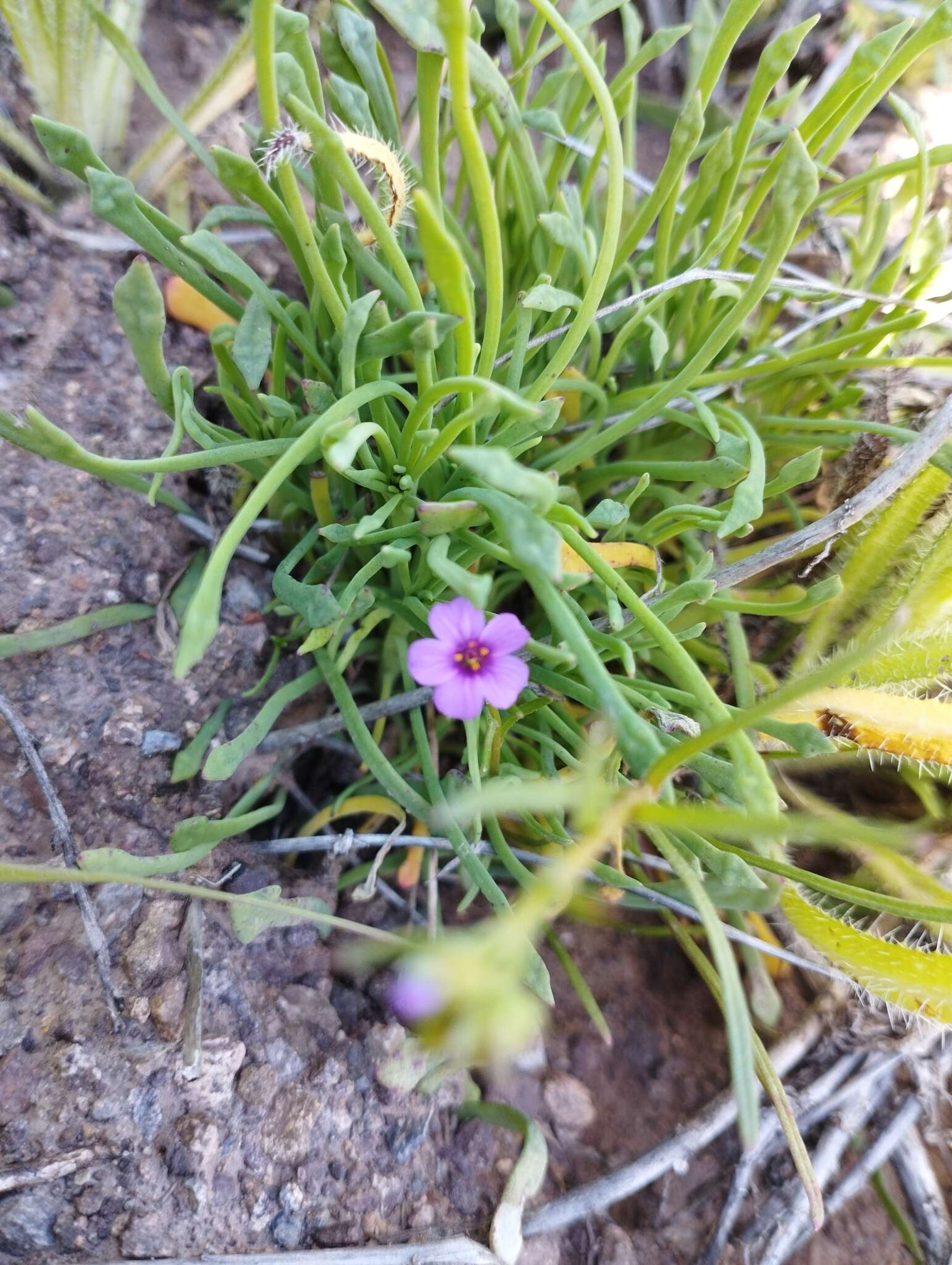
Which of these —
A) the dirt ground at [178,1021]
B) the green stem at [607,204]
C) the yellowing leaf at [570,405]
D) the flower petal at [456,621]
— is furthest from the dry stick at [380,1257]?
the yellowing leaf at [570,405]

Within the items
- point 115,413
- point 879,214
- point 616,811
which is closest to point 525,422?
point 616,811

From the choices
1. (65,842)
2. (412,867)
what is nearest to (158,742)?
(65,842)

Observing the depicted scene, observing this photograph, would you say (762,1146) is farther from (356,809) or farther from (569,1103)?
(356,809)

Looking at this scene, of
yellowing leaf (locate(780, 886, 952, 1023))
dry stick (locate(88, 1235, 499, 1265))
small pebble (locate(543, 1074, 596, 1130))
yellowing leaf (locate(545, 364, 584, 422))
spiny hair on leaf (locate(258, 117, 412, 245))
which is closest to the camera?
spiny hair on leaf (locate(258, 117, 412, 245))

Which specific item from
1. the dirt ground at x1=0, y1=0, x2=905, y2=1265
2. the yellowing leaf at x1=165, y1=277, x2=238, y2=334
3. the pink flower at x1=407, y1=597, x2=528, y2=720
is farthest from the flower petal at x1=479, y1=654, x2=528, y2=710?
the yellowing leaf at x1=165, y1=277, x2=238, y2=334

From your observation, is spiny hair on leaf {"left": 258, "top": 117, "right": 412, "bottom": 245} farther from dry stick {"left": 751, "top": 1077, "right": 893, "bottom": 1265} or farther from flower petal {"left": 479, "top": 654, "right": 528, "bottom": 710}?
dry stick {"left": 751, "top": 1077, "right": 893, "bottom": 1265}

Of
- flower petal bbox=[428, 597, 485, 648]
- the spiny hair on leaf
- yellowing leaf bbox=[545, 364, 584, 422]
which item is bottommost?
flower petal bbox=[428, 597, 485, 648]

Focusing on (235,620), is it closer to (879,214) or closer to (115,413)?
(115,413)

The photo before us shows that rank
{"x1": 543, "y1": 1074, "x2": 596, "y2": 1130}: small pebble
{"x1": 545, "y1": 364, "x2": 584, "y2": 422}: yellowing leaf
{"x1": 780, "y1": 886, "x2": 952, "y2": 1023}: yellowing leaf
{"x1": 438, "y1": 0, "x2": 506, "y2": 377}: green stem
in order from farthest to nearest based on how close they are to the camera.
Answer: {"x1": 545, "y1": 364, "x2": 584, "y2": 422}: yellowing leaf → {"x1": 543, "y1": 1074, "x2": 596, "y2": 1130}: small pebble → {"x1": 780, "y1": 886, "x2": 952, "y2": 1023}: yellowing leaf → {"x1": 438, "y1": 0, "x2": 506, "y2": 377}: green stem
